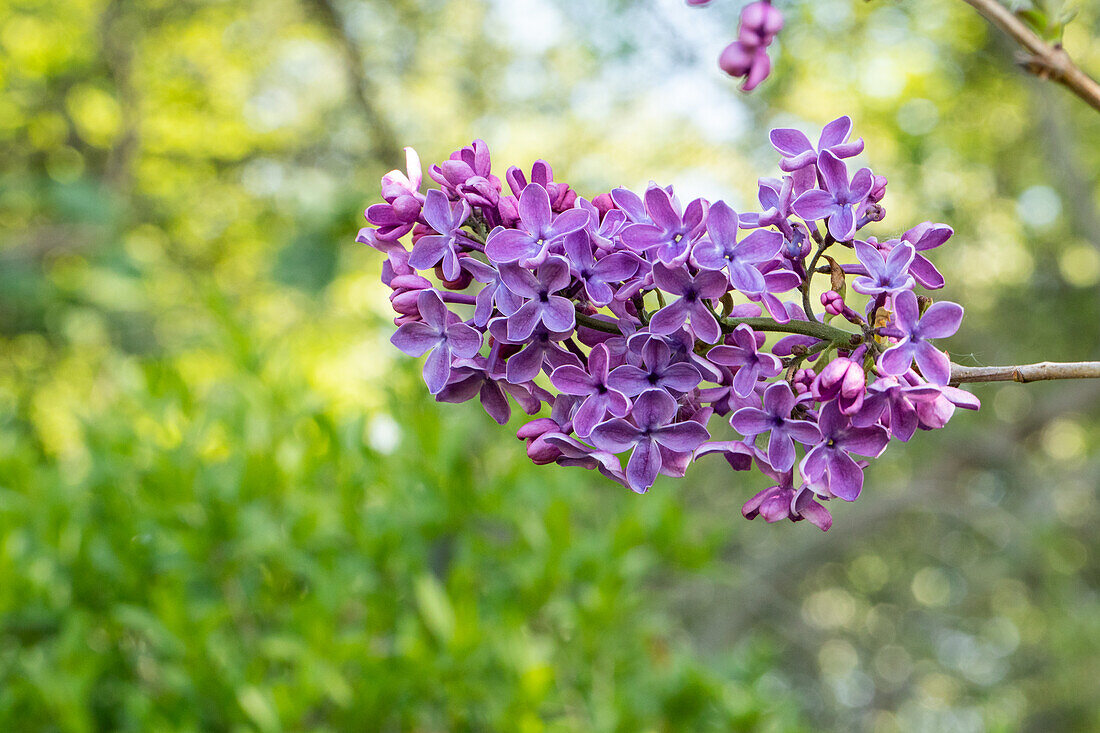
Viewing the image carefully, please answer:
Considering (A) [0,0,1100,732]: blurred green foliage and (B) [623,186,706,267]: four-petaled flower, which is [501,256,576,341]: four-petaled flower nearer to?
(B) [623,186,706,267]: four-petaled flower

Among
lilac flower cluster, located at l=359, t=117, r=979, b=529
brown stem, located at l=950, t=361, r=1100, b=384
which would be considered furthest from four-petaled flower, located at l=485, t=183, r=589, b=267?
brown stem, located at l=950, t=361, r=1100, b=384

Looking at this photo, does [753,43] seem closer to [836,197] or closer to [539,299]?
[836,197]

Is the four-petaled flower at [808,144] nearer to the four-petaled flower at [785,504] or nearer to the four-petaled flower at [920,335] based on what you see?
the four-petaled flower at [920,335]

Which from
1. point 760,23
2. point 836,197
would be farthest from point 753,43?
point 836,197

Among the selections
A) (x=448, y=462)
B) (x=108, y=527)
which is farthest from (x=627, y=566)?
(x=108, y=527)

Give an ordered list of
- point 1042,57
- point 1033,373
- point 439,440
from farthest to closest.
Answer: point 439,440
point 1042,57
point 1033,373

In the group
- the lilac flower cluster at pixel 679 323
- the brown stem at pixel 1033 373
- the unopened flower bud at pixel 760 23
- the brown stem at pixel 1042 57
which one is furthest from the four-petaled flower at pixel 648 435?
the brown stem at pixel 1042 57
